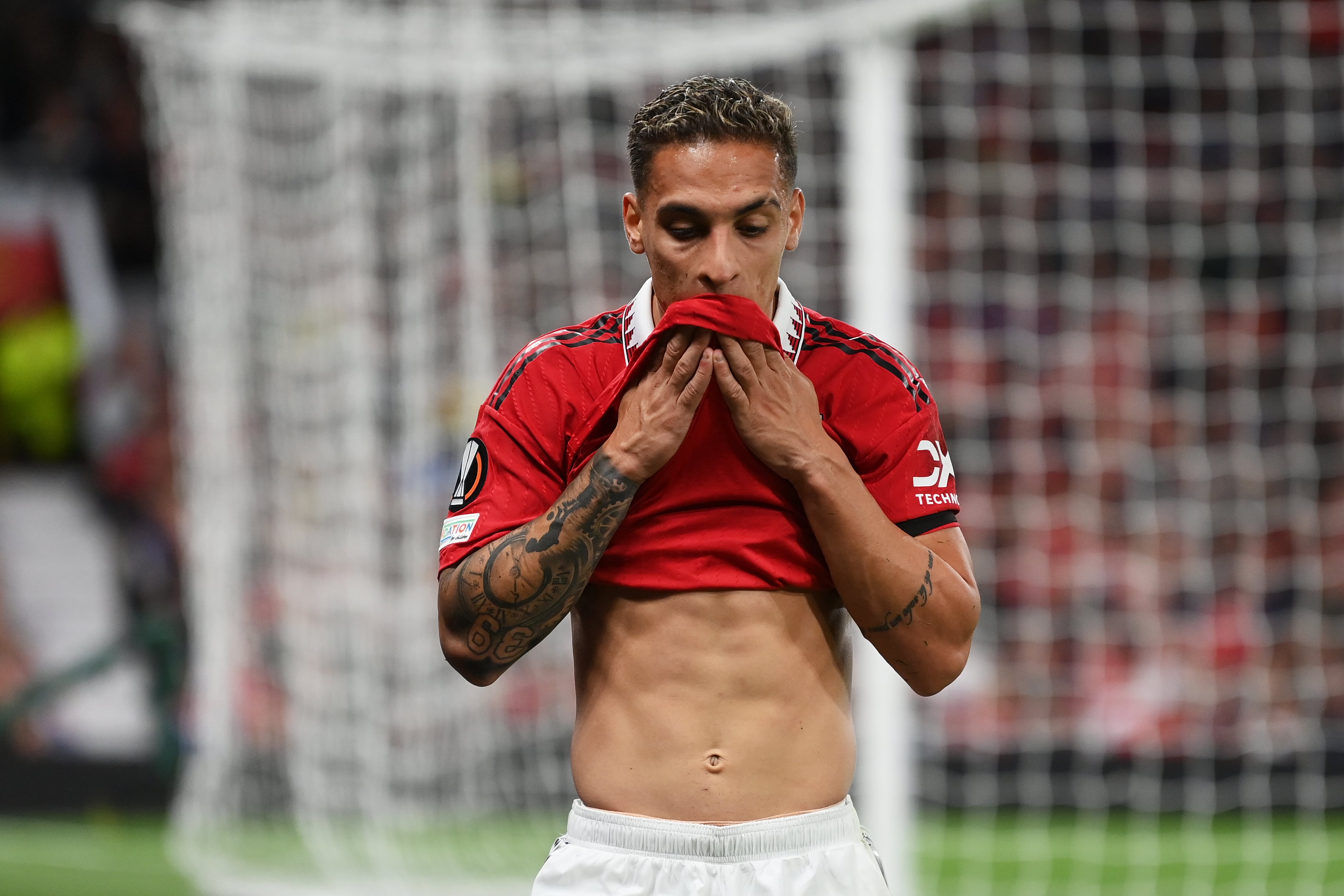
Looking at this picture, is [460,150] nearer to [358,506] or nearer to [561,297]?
[561,297]

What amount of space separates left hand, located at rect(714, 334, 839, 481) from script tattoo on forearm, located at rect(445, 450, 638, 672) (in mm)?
161

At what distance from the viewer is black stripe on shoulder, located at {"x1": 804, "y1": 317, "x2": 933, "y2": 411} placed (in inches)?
80.0

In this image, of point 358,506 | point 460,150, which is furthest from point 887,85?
point 358,506

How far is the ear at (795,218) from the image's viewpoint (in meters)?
2.00

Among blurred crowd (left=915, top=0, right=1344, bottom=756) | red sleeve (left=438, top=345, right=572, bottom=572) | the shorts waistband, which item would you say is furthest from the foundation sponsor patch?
blurred crowd (left=915, top=0, right=1344, bottom=756)

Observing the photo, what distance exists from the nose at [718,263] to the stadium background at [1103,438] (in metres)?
4.01

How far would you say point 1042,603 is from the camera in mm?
6953

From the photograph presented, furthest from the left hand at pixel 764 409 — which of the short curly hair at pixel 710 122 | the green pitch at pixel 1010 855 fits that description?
the green pitch at pixel 1010 855

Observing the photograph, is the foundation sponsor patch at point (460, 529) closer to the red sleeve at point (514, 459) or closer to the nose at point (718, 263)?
the red sleeve at point (514, 459)

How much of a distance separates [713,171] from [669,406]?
0.30m

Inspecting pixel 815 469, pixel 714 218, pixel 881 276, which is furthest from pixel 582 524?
pixel 881 276

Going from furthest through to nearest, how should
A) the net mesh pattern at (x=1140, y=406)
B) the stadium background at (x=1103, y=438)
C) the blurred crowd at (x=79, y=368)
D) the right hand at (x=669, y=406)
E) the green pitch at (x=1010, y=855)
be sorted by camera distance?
→ the blurred crowd at (x=79, y=368) → the net mesh pattern at (x=1140, y=406) → the stadium background at (x=1103, y=438) → the green pitch at (x=1010, y=855) → the right hand at (x=669, y=406)

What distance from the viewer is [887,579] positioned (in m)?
1.86

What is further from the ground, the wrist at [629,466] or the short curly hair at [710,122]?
the short curly hair at [710,122]
